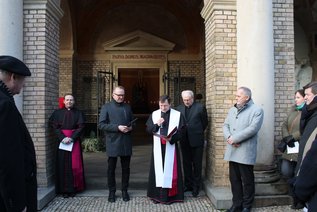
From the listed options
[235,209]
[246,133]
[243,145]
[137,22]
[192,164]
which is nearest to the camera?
[246,133]

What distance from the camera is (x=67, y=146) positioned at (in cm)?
659

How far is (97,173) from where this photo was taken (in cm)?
802

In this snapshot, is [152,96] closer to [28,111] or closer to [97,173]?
[97,173]

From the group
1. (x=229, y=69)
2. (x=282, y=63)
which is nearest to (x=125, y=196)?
(x=229, y=69)

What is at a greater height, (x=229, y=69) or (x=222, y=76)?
(x=229, y=69)

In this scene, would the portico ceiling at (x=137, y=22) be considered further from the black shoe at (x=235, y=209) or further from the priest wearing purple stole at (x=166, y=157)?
the black shoe at (x=235, y=209)

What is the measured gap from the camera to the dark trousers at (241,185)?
5473mm

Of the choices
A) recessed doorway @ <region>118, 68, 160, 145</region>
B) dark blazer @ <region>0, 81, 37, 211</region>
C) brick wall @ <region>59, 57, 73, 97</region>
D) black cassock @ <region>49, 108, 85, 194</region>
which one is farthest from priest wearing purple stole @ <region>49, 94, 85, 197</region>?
recessed doorway @ <region>118, 68, 160, 145</region>

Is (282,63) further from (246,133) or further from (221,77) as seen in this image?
(246,133)

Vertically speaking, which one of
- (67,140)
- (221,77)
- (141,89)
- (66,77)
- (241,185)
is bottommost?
(241,185)

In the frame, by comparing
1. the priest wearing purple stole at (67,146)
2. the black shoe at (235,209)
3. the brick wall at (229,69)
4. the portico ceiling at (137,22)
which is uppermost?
the portico ceiling at (137,22)

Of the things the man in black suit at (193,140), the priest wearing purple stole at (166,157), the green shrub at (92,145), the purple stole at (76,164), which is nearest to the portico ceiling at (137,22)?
the green shrub at (92,145)

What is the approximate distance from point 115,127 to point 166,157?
0.96 metres

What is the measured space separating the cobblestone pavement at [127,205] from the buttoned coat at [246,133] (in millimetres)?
994
